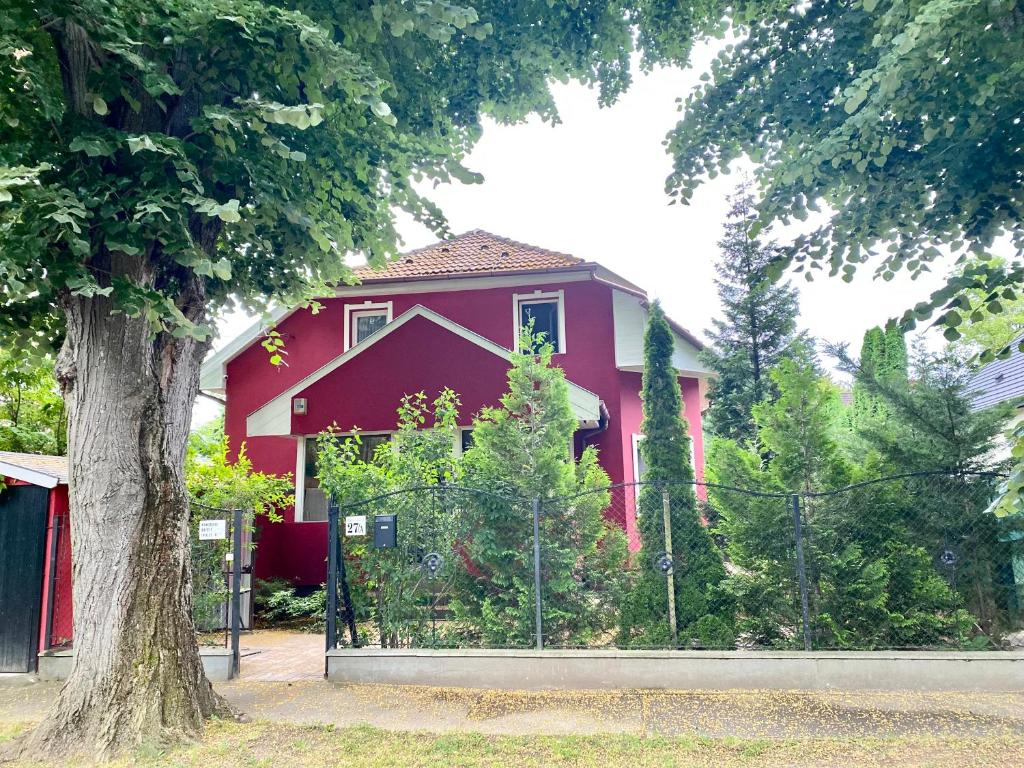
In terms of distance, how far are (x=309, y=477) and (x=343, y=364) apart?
7.71 ft

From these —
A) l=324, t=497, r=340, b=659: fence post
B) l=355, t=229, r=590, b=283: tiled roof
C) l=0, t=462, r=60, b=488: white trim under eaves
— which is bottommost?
l=324, t=497, r=340, b=659: fence post

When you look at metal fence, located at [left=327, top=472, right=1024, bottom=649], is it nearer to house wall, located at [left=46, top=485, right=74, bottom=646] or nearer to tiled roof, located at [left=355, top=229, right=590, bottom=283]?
house wall, located at [left=46, top=485, right=74, bottom=646]

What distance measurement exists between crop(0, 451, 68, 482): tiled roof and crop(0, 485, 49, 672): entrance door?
0.75ft

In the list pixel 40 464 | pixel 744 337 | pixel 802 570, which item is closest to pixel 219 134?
pixel 40 464

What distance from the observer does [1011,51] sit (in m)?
4.28

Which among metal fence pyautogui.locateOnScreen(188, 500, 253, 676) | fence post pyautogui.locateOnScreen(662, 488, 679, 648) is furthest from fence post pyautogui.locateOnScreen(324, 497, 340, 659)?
fence post pyautogui.locateOnScreen(662, 488, 679, 648)

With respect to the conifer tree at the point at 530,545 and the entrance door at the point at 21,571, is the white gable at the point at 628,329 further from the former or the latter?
the entrance door at the point at 21,571

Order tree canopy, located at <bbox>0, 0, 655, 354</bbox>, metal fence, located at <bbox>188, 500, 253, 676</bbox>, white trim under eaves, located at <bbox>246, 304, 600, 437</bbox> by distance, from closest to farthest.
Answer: tree canopy, located at <bbox>0, 0, 655, 354</bbox> → metal fence, located at <bbox>188, 500, 253, 676</bbox> → white trim under eaves, located at <bbox>246, 304, 600, 437</bbox>

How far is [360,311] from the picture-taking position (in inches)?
583

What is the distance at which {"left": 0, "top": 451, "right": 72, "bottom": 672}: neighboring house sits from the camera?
7.70 m

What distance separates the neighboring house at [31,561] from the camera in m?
7.70

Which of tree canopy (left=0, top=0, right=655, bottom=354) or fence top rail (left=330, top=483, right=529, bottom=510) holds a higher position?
tree canopy (left=0, top=0, right=655, bottom=354)

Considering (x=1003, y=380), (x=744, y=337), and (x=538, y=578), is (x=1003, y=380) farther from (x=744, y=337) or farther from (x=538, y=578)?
(x=538, y=578)

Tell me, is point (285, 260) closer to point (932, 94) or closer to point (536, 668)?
point (536, 668)
